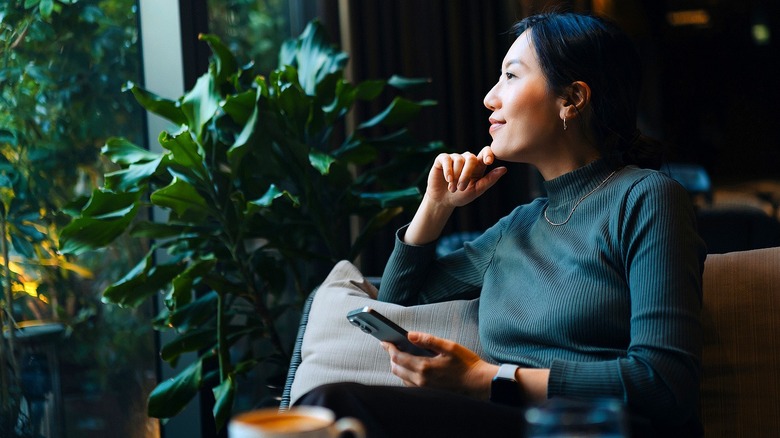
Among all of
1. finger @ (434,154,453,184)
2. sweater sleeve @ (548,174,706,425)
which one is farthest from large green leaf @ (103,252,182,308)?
sweater sleeve @ (548,174,706,425)

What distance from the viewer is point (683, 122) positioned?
238cm

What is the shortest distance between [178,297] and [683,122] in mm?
1423

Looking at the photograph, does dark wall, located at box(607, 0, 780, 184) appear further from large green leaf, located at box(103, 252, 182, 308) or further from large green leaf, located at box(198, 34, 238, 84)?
large green leaf, located at box(103, 252, 182, 308)

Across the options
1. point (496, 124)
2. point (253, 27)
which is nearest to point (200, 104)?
point (496, 124)

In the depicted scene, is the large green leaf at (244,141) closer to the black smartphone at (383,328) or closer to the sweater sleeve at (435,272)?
the sweater sleeve at (435,272)

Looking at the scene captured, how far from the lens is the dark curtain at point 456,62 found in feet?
10.4

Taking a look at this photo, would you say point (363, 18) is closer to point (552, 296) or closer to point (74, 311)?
point (74, 311)

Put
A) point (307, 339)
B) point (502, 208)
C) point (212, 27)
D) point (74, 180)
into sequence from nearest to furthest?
point (307, 339), point (74, 180), point (212, 27), point (502, 208)

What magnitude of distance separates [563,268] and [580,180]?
0.64ft

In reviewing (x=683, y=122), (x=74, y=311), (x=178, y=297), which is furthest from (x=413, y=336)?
(x=74, y=311)

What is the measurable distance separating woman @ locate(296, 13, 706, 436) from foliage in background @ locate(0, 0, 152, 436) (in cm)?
119

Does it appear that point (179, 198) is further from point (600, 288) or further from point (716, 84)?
point (716, 84)

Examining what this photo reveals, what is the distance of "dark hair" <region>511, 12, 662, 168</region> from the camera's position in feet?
5.47

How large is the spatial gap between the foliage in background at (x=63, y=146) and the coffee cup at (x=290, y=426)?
78.2 inches
